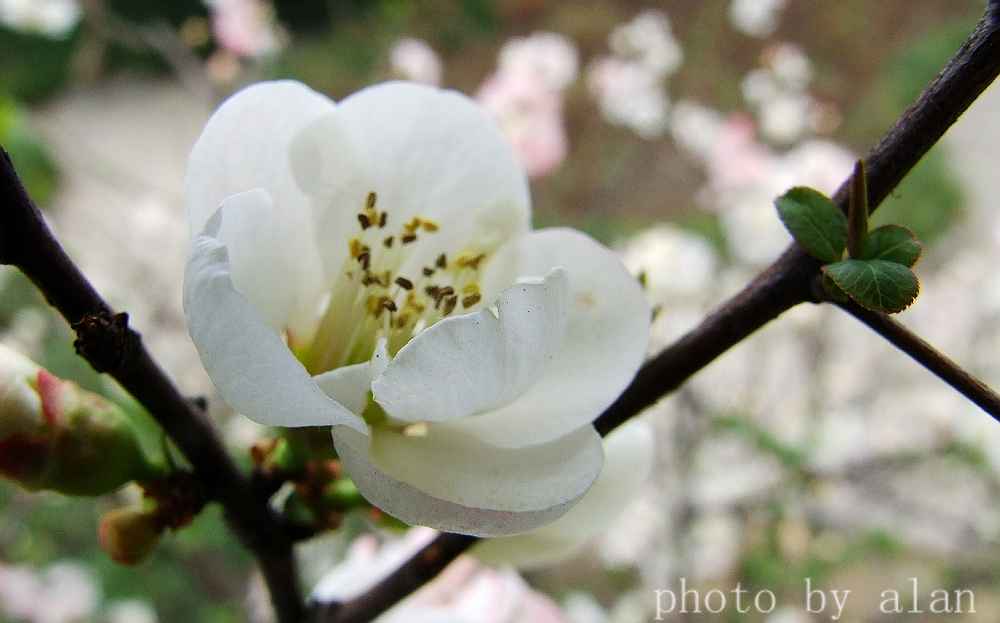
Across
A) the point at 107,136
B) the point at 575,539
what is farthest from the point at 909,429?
the point at 107,136

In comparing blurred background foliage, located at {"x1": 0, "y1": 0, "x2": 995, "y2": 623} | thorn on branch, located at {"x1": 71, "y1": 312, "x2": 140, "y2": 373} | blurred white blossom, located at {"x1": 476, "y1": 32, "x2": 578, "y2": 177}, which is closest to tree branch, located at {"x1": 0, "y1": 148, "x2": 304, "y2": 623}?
thorn on branch, located at {"x1": 71, "y1": 312, "x2": 140, "y2": 373}

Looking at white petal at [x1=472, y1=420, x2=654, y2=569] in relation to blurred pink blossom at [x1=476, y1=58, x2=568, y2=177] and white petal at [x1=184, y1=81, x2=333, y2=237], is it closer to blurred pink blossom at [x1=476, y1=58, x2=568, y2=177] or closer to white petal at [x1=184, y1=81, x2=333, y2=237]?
white petal at [x1=184, y1=81, x2=333, y2=237]

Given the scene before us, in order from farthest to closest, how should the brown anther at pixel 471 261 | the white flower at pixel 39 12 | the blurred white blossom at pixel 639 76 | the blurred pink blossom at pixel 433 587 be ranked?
the blurred white blossom at pixel 639 76, the white flower at pixel 39 12, the blurred pink blossom at pixel 433 587, the brown anther at pixel 471 261

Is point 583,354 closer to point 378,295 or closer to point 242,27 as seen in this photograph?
point 378,295

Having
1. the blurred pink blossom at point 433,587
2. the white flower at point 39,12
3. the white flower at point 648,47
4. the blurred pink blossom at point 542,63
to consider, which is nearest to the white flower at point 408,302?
the blurred pink blossom at point 433,587

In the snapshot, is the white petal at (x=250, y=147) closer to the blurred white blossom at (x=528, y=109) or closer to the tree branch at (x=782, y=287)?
the tree branch at (x=782, y=287)

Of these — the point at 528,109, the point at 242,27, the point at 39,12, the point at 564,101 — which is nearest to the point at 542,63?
the point at 528,109
